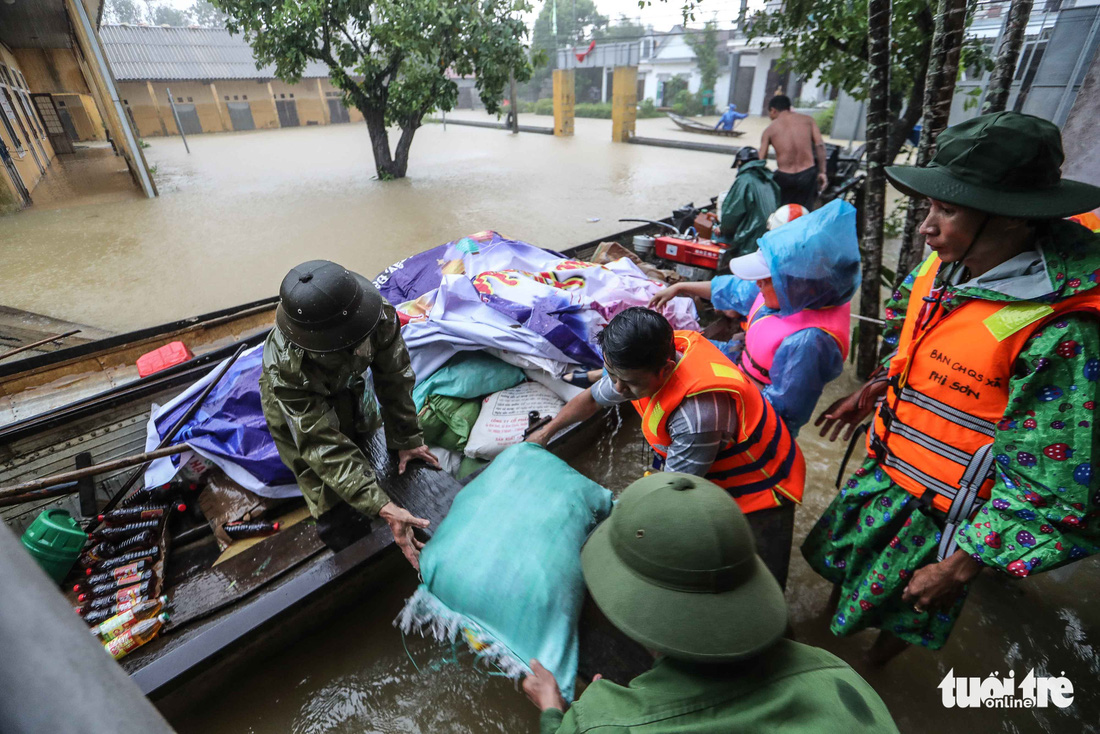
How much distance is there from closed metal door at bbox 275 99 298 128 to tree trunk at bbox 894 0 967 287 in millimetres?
30436

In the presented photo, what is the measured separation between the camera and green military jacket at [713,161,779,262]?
442 cm

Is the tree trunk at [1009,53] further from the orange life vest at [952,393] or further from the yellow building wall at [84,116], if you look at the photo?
the yellow building wall at [84,116]

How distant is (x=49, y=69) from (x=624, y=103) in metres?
18.6

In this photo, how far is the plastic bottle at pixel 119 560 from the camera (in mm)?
2180

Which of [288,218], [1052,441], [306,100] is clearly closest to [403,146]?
[288,218]

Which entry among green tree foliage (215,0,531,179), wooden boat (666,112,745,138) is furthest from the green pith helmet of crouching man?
wooden boat (666,112,745,138)

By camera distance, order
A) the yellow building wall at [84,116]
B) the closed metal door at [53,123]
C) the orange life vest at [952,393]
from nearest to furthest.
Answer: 1. the orange life vest at [952,393]
2. the closed metal door at [53,123]
3. the yellow building wall at [84,116]

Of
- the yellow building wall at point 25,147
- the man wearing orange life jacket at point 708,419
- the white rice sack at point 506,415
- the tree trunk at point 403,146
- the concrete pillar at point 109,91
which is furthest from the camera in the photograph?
the tree trunk at point 403,146

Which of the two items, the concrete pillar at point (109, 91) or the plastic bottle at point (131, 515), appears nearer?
the plastic bottle at point (131, 515)

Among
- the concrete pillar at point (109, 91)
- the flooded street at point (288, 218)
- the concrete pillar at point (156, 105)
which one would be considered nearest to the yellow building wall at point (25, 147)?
the flooded street at point (288, 218)

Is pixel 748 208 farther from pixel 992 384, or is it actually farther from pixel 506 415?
pixel 992 384

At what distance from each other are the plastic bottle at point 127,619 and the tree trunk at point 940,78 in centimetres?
401

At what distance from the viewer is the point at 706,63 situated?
87.9 ft

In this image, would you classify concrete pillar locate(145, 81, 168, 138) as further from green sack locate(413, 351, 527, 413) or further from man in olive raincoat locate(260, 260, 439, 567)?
man in olive raincoat locate(260, 260, 439, 567)
